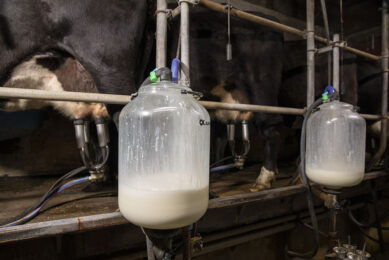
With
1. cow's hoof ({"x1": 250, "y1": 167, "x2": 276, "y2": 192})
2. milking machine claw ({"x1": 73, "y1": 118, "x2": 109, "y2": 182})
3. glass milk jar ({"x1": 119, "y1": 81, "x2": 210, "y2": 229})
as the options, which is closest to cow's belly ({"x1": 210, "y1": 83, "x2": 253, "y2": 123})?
cow's hoof ({"x1": 250, "y1": 167, "x2": 276, "y2": 192})

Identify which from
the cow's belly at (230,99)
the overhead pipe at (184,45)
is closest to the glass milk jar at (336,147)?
the cow's belly at (230,99)

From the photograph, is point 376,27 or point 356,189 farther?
point 376,27

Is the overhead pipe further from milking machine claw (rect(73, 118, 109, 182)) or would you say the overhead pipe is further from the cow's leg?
the cow's leg

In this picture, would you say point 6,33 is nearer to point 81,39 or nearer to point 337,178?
point 81,39

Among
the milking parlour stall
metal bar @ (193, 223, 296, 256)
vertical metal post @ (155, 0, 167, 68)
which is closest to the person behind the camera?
the milking parlour stall

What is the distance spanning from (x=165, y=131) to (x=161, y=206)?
219 millimetres

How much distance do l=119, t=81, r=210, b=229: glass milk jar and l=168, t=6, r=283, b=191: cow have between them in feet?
3.07

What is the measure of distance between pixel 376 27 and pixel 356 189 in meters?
2.21

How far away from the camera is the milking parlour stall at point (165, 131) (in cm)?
69

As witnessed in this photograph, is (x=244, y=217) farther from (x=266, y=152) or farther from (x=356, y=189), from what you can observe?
(x=356, y=189)

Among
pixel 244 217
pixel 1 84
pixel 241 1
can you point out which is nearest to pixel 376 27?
pixel 241 1

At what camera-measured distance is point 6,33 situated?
1.08 meters

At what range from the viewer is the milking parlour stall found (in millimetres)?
689

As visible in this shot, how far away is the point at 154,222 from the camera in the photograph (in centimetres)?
60
